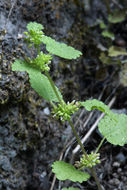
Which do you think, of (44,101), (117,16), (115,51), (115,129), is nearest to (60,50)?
(115,129)

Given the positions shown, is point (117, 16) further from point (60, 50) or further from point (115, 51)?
point (60, 50)

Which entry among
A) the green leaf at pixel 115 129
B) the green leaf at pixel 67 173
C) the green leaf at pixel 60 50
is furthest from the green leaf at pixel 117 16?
the green leaf at pixel 67 173

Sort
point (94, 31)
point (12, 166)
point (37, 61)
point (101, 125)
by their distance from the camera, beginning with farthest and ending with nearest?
point (94, 31), point (12, 166), point (101, 125), point (37, 61)

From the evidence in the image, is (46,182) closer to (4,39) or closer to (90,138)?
(90,138)

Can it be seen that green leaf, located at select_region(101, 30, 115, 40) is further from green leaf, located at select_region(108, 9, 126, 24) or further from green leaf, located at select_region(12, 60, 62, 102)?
green leaf, located at select_region(12, 60, 62, 102)

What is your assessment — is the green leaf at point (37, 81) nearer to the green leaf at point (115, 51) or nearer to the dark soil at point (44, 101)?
the dark soil at point (44, 101)

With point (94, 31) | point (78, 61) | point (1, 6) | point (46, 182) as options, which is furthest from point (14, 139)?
point (94, 31)
